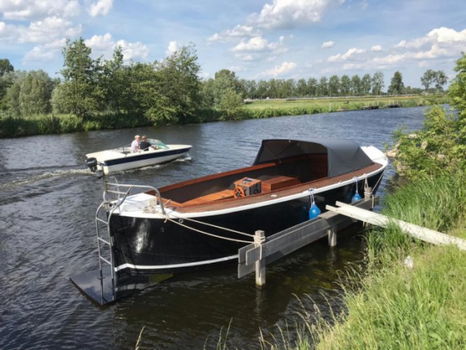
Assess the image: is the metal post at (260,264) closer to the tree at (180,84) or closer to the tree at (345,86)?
the tree at (180,84)

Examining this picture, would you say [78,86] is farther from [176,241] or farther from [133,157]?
[176,241]

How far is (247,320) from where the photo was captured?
6.50 meters

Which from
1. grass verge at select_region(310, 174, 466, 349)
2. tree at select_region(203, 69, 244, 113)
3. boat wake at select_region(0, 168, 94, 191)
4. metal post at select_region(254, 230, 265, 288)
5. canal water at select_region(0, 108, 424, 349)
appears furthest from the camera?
tree at select_region(203, 69, 244, 113)

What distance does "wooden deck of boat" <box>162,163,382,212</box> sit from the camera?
298 inches

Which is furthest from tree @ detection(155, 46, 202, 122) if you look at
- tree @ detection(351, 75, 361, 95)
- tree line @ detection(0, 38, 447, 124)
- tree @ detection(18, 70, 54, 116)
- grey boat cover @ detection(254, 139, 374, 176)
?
tree @ detection(351, 75, 361, 95)

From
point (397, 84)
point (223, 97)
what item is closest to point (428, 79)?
point (397, 84)

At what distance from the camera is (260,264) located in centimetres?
745

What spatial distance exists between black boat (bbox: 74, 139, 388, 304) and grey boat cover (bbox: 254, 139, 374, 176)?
4 cm

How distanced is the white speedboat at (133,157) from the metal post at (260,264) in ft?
37.1

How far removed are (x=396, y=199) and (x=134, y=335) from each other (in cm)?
668

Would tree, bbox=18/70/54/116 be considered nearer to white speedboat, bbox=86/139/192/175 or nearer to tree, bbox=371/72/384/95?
white speedboat, bbox=86/139/192/175

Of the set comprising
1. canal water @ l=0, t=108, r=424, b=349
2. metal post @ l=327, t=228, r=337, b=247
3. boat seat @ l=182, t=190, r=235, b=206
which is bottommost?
canal water @ l=0, t=108, r=424, b=349

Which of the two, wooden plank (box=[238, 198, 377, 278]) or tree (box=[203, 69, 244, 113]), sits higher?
tree (box=[203, 69, 244, 113])

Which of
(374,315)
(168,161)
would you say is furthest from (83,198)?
(374,315)
